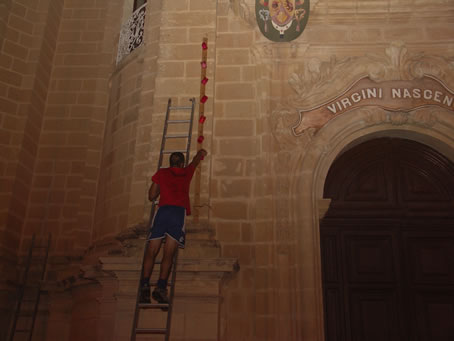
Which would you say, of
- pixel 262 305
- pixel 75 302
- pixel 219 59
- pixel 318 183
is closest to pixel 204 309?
pixel 262 305

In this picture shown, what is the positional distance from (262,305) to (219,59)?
3499mm

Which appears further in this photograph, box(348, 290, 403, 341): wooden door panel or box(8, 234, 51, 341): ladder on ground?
box(8, 234, 51, 341): ladder on ground

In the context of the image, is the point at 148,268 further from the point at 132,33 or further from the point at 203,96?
the point at 132,33

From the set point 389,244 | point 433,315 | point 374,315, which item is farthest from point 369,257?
point 433,315

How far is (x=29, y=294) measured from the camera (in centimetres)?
829

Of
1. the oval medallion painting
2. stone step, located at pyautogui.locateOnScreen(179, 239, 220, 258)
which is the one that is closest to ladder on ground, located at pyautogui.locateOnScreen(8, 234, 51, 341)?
stone step, located at pyautogui.locateOnScreen(179, 239, 220, 258)

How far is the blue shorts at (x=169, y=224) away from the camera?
18.4 feet

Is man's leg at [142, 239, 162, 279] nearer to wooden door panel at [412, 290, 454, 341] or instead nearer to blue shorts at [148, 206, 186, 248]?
blue shorts at [148, 206, 186, 248]

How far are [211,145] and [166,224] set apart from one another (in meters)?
1.83

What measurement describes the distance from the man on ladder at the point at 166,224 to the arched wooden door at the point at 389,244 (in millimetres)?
2659

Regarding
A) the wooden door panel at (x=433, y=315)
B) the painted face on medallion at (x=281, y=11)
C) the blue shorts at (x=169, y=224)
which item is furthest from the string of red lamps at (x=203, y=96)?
the wooden door panel at (x=433, y=315)

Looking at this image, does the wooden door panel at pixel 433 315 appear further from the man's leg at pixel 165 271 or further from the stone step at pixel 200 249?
the man's leg at pixel 165 271

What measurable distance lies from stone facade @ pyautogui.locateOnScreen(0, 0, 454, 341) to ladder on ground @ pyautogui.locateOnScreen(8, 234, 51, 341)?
0.47 ft

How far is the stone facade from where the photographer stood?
6.44m
